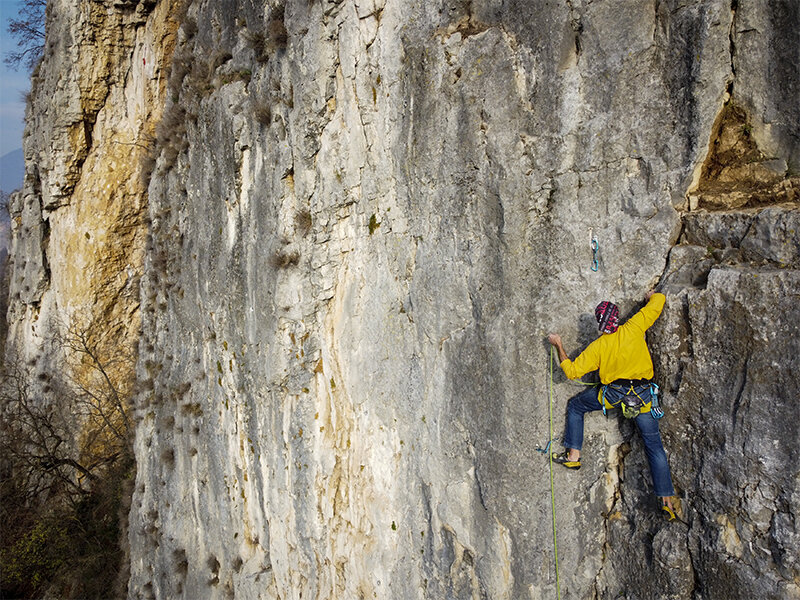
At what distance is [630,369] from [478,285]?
1.82 meters

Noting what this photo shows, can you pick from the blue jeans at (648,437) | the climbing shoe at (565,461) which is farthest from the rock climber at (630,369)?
the climbing shoe at (565,461)

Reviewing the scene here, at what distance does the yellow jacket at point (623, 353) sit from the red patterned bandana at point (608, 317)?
0.30 ft

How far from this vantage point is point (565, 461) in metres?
5.81

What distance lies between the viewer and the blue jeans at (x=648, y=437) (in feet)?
17.5

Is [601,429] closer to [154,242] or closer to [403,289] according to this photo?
[403,289]

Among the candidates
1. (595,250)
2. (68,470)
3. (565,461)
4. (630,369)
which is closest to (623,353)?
(630,369)

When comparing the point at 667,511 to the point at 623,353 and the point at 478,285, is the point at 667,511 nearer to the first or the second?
the point at 623,353

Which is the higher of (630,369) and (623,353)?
(623,353)

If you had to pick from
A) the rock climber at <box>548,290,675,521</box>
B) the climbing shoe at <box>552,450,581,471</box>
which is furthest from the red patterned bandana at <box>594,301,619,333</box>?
the climbing shoe at <box>552,450,581,471</box>

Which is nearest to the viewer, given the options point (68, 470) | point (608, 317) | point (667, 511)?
point (608, 317)

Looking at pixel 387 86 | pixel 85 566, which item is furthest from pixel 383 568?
pixel 85 566

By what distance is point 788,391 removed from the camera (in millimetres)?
4539

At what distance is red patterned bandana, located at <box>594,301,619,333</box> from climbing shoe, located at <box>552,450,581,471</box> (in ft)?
5.11

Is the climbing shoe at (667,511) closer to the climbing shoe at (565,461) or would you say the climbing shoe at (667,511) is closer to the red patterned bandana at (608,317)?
the climbing shoe at (565,461)
